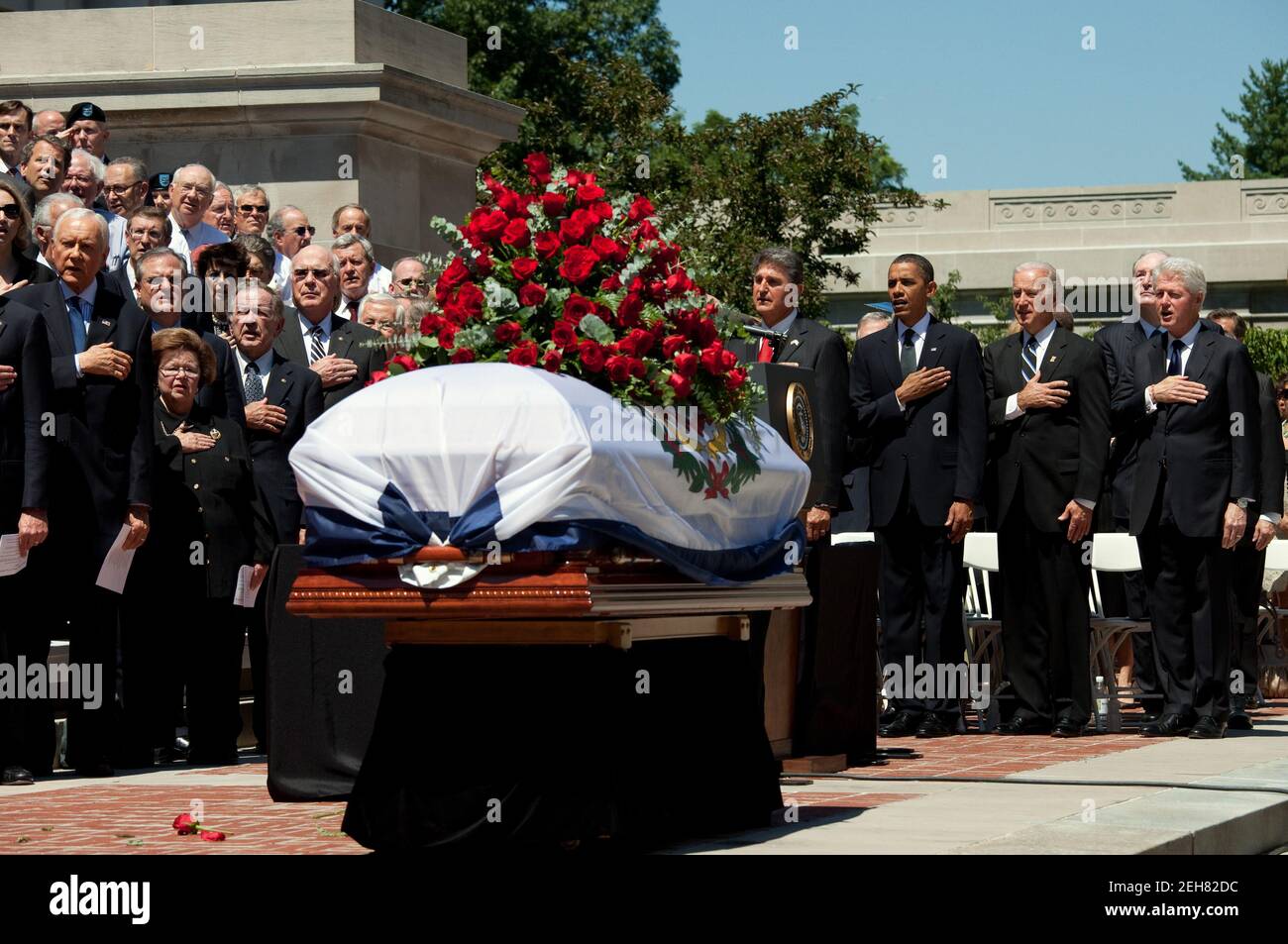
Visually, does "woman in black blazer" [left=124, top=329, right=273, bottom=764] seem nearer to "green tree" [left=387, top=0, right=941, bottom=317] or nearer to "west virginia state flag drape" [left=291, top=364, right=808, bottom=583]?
"west virginia state flag drape" [left=291, top=364, right=808, bottom=583]

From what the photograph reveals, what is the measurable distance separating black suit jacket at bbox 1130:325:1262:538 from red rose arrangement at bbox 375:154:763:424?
5108mm

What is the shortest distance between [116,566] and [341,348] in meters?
2.34

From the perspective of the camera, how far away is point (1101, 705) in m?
16.0

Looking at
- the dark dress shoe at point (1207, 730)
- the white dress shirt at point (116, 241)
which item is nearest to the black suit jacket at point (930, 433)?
the dark dress shoe at point (1207, 730)

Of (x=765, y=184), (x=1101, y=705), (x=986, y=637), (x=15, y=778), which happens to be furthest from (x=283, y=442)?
(x=765, y=184)

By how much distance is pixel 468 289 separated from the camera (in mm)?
8219

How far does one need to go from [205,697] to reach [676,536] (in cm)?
488

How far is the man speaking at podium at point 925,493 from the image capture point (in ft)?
42.9

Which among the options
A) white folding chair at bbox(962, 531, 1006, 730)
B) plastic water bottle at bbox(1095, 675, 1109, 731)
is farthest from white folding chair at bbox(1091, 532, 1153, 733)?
white folding chair at bbox(962, 531, 1006, 730)

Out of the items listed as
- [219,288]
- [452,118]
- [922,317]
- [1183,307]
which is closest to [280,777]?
[219,288]

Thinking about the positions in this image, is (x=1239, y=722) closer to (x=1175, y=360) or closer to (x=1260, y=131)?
(x=1175, y=360)

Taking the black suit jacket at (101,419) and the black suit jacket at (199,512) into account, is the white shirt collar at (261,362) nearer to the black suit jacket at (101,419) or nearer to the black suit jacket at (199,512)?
the black suit jacket at (199,512)

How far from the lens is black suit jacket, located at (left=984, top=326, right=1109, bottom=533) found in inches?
518
